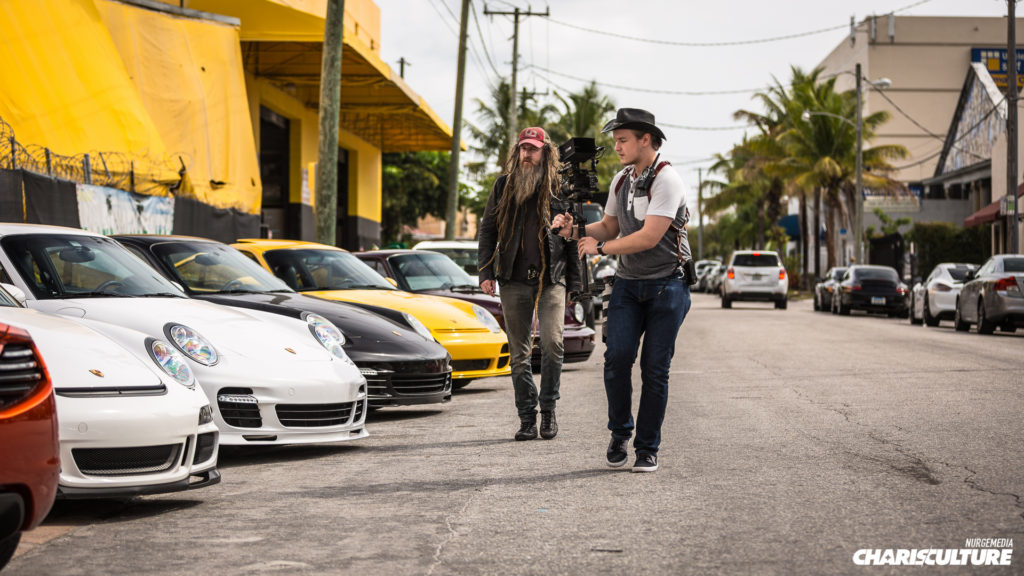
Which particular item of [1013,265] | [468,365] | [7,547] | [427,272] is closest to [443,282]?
[427,272]

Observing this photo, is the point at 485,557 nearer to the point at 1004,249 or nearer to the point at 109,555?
the point at 109,555

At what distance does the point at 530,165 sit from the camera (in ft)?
25.5

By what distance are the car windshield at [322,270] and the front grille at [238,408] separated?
150 inches

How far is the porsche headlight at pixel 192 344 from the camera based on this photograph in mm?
6696

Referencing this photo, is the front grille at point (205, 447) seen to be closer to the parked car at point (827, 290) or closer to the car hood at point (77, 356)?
the car hood at point (77, 356)

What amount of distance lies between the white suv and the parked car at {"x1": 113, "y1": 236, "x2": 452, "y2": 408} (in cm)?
2635

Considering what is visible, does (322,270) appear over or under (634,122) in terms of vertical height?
under

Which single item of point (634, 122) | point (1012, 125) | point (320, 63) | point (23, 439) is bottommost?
point (23, 439)

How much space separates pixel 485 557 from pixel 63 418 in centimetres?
191

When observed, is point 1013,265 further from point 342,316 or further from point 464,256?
point 342,316

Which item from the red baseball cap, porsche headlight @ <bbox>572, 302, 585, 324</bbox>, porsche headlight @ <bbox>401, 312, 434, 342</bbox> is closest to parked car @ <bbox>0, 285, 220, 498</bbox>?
the red baseball cap

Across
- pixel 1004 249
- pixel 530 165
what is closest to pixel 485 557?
pixel 530 165

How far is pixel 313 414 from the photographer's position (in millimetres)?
7172

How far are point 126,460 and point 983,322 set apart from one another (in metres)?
18.2
